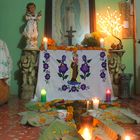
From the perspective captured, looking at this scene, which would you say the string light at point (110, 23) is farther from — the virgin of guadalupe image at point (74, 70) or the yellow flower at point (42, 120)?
the yellow flower at point (42, 120)

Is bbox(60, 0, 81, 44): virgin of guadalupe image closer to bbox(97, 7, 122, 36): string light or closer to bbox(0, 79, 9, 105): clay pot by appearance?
bbox(97, 7, 122, 36): string light

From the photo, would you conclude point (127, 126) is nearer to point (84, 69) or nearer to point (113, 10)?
point (84, 69)

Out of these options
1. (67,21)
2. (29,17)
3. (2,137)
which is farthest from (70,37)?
(2,137)

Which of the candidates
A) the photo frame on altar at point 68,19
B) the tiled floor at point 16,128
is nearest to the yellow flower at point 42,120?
the tiled floor at point 16,128

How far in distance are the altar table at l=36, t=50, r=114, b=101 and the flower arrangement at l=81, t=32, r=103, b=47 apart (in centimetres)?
18

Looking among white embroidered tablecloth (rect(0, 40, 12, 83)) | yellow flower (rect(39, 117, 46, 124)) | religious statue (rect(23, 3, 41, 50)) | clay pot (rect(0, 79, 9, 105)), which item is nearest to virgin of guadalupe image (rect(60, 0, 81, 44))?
religious statue (rect(23, 3, 41, 50))

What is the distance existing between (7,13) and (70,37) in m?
1.11

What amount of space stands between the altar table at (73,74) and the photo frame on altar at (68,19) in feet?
1.99

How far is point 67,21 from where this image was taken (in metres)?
5.25

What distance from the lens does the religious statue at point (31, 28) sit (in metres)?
4.84

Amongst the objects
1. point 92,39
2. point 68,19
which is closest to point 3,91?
point 92,39

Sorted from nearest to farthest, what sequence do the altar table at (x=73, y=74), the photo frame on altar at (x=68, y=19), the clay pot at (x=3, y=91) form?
the clay pot at (x=3, y=91)
the altar table at (x=73, y=74)
the photo frame on altar at (x=68, y=19)

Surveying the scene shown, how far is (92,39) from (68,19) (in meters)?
0.64

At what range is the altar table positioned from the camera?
15.1 ft
